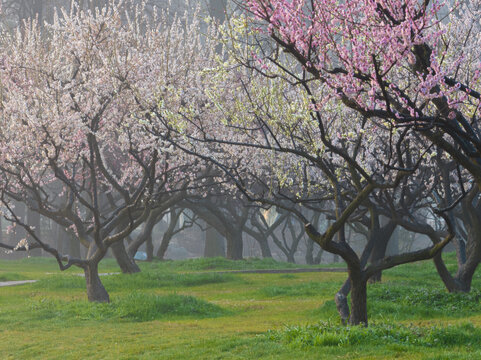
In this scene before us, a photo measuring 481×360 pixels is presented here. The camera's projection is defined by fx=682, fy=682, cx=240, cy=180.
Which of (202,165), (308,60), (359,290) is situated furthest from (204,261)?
(308,60)

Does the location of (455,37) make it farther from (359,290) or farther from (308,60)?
(308,60)

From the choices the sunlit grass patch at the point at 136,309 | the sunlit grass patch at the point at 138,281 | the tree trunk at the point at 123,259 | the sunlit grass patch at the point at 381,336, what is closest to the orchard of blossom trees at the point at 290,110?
the tree trunk at the point at 123,259

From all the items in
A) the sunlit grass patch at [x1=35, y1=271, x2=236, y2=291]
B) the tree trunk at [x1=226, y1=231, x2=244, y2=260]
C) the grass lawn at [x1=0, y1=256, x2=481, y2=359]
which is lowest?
the grass lawn at [x1=0, y1=256, x2=481, y2=359]

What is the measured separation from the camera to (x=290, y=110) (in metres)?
14.4

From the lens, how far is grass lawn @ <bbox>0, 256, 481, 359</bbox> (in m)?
11.4

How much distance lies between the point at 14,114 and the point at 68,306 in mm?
6429

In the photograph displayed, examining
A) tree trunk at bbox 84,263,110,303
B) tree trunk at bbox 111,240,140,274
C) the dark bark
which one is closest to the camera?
tree trunk at bbox 84,263,110,303

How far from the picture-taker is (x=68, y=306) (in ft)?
64.3

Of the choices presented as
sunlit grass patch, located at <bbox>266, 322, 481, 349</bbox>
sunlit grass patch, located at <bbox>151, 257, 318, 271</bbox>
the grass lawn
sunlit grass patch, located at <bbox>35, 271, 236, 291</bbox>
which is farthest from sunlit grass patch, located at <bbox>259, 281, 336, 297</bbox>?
sunlit grass patch, located at <bbox>151, 257, 318, 271</bbox>

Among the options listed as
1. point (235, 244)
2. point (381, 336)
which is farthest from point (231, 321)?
point (235, 244)

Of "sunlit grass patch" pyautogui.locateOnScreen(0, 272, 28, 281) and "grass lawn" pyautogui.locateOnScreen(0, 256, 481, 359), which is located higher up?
"sunlit grass patch" pyautogui.locateOnScreen(0, 272, 28, 281)

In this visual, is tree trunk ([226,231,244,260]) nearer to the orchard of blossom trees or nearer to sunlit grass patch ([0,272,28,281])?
the orchard of blossom trees

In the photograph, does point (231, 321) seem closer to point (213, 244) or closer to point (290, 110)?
point (290, 110)

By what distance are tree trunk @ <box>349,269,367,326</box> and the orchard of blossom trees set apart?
0.03m
